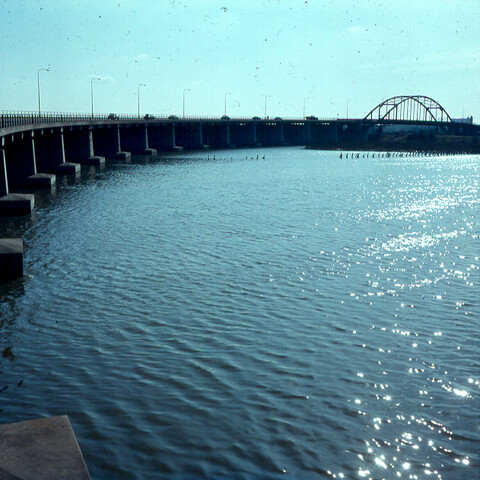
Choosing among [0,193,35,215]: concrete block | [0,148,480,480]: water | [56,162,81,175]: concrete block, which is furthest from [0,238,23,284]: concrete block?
[56,162,81,175]: concrete block

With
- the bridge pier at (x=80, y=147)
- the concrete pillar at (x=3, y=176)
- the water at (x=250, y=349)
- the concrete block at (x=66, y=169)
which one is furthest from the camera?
the bridge pier at (x=80, y=147)

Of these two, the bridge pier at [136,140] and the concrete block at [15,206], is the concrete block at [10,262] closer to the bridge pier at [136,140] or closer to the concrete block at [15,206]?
the concrete block at [15,206]

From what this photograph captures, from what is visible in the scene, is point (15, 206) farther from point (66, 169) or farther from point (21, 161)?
point (66, 169)

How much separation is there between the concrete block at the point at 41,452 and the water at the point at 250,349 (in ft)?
4.43

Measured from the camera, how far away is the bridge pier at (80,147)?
363ft

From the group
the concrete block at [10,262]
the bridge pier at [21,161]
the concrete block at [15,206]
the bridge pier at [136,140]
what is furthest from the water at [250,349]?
the bridge pier at [136,140]

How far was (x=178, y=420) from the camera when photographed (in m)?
14.3

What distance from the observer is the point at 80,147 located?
367 ft

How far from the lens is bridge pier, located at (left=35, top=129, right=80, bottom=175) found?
91.1 metres

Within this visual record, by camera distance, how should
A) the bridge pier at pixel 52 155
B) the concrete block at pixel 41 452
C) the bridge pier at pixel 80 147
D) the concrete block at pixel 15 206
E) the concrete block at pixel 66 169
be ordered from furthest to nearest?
1. the bridge pier at pixel 80 147
2. the bridge pier at pixel 52 155
3. the concrete block at pixel 66 169
4. the concrete block at pixel 15 206
5. the concrete block at pixel 41 452

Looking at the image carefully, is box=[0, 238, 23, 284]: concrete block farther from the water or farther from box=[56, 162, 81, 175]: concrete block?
box=[56, 162, 81, 175]: concrete block

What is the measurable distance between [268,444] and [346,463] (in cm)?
178

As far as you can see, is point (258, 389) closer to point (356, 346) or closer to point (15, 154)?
point (356, 346)

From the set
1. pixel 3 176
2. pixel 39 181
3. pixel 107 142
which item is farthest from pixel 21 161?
pixel 107 142
